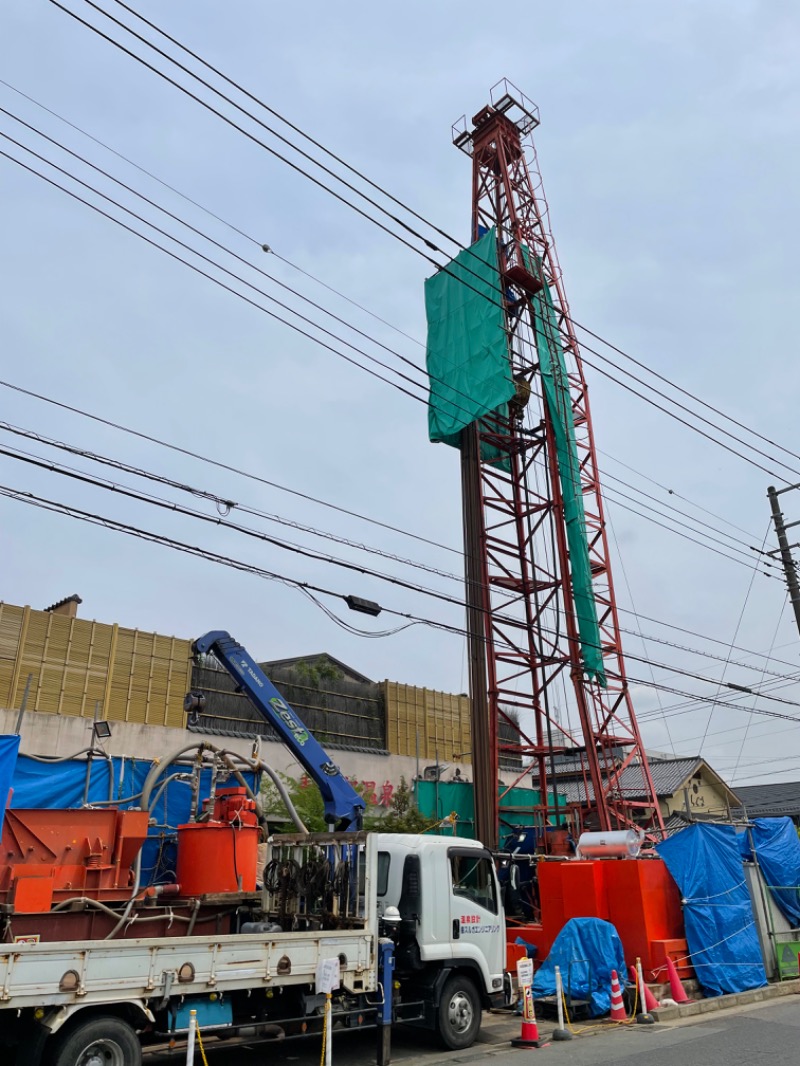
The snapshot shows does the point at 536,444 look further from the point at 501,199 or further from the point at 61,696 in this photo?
the point at 61,696

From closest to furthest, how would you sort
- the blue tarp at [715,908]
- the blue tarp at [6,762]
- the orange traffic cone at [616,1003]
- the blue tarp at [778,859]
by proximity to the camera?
the blue tarp at [6,762] < the orange traffic cone at [616,1003] < the blue tarp at [715,908] < the blue tarp at [778,859]

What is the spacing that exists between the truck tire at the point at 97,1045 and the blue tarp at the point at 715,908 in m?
10.8

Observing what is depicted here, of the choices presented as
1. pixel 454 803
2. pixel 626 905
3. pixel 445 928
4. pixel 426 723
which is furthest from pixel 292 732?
pixel 426 723

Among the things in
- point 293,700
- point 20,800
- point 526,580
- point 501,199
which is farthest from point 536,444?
point 20,800

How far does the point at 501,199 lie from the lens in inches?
1226

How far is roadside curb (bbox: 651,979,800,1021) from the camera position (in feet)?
42.1

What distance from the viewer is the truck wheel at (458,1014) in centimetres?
1052

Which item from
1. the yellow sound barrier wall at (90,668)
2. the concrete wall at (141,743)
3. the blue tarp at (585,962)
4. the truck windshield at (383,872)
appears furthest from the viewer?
the yellow sound barrier wall at (90,668)

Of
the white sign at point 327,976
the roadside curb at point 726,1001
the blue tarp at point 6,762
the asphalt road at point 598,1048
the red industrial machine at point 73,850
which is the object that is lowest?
the asphalt road at point 598,1048

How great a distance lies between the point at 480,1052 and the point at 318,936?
10.7ft

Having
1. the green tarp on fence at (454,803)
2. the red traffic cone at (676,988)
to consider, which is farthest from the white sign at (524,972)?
the green tarp on fence at (454,803)

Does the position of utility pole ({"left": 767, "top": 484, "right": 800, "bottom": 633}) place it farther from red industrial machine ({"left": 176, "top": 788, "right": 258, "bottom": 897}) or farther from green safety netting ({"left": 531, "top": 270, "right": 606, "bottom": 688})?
red industrial machine ({"left": 176, "top": 788, "right": 258, "bottom": 897})

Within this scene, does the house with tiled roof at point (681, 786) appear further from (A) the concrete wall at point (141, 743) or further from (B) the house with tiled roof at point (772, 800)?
(A) the concrete wall at point (141, 743)

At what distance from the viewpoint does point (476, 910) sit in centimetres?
1154
